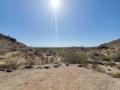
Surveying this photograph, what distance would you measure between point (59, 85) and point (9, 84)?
3.28 metres

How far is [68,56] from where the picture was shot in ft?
101

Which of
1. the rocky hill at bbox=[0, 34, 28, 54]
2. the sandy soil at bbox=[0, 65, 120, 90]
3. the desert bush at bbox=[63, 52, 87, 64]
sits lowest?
the sandy soil at bbox=[0, 65, 120, 90]

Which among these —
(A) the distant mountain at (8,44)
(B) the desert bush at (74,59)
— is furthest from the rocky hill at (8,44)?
(B) the desert bush at (74,59)

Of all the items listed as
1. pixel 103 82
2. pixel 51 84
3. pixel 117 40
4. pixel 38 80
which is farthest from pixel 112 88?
pixel 117 40

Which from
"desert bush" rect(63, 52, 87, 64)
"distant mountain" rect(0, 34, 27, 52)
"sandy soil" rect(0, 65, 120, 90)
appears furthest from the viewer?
"distant mountain" rect(0, 34, 27, 52)

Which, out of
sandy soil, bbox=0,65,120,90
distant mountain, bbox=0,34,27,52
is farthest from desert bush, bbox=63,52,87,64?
distant mountain, bbox=0,34,27,52

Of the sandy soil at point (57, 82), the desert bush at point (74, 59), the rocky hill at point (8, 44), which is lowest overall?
the sandy soil at point (57, 82)

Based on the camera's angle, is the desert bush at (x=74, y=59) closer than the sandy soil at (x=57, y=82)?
No

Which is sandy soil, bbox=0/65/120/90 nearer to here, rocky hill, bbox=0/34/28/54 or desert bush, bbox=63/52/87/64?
desert bush, bbox=63/52/87/64

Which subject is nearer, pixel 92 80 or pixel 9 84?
pixel 9 84

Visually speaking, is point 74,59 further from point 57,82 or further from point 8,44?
point 8,44

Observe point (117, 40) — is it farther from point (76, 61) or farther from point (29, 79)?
point (29, 79)

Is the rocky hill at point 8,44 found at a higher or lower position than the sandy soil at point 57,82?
higher

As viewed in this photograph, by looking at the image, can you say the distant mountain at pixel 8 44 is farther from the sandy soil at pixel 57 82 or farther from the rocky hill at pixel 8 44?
the sandy soil at pixel 57 82
